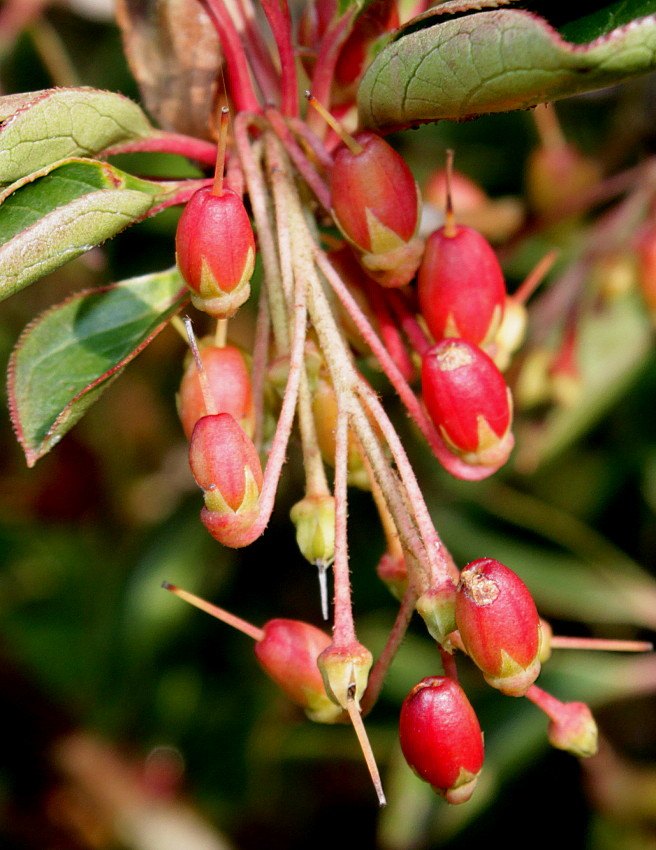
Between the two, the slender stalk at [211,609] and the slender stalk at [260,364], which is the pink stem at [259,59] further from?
the slender stalk at [211,609]

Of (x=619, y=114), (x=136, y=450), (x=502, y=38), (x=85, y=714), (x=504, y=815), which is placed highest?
(x=502, y=38)

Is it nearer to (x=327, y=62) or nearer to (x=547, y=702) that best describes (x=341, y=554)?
(x=547, y=702)

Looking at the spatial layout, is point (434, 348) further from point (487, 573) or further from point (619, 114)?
point (619, 114)

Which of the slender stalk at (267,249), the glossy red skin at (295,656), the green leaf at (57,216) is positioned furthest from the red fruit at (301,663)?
the green leaf at (57,216)

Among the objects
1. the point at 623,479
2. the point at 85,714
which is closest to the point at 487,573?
the point at 623,479

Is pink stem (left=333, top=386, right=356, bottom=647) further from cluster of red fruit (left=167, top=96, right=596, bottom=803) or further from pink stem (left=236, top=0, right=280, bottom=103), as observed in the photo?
pink stem (left=236, top=0, right=280, bottom=103)

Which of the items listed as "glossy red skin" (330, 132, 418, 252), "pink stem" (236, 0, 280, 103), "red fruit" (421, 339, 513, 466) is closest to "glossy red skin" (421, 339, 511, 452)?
"red fruit" (421, 339, 513, 466)
